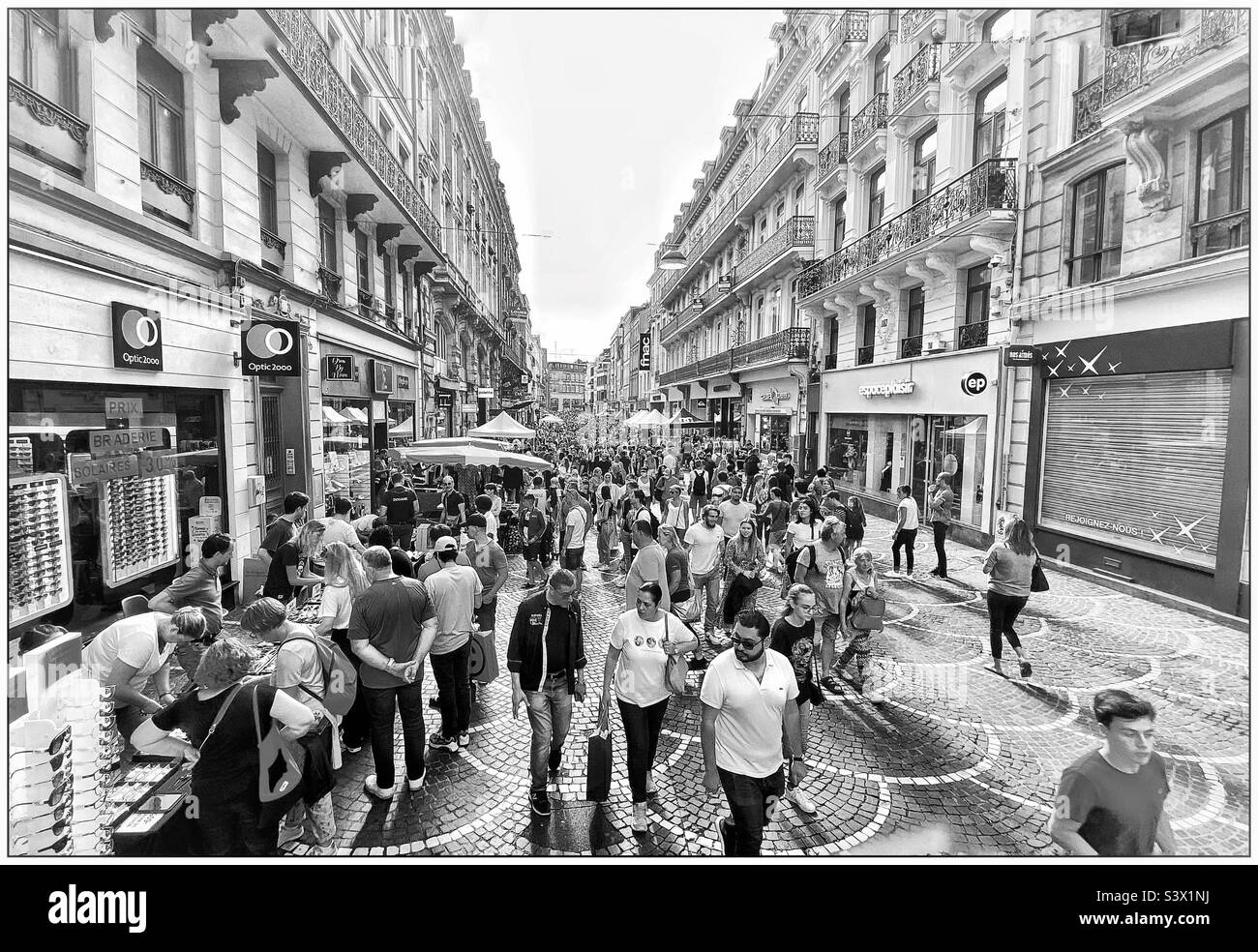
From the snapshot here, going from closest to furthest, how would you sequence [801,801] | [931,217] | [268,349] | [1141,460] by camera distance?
[801,801] → [268,349] → [1141,460] → [931,217]

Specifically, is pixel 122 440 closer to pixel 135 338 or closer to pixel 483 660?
pixel 135 338

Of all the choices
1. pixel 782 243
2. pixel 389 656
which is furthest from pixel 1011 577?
pixel 782 243

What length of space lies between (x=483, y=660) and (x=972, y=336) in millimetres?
13853

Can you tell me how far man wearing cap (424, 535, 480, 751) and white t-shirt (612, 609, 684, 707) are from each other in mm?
1428

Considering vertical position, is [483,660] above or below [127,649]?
below

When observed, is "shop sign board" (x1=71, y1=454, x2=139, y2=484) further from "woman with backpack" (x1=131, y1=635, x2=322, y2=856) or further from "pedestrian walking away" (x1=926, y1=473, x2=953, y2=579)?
"pedestrian walking away" (x1=926, y1=473, x2=953, y2=579)

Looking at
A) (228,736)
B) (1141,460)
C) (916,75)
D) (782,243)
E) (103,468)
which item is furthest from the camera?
(782,243)

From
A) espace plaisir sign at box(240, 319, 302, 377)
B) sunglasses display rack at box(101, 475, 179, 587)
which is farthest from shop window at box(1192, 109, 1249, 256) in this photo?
sunglasses display rack at box(101, 475, 179, 587)

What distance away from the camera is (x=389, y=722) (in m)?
4.03

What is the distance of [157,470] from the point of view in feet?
23.2

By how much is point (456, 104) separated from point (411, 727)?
104 ft

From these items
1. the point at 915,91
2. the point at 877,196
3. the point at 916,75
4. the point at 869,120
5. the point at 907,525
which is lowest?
the point at 907,525
